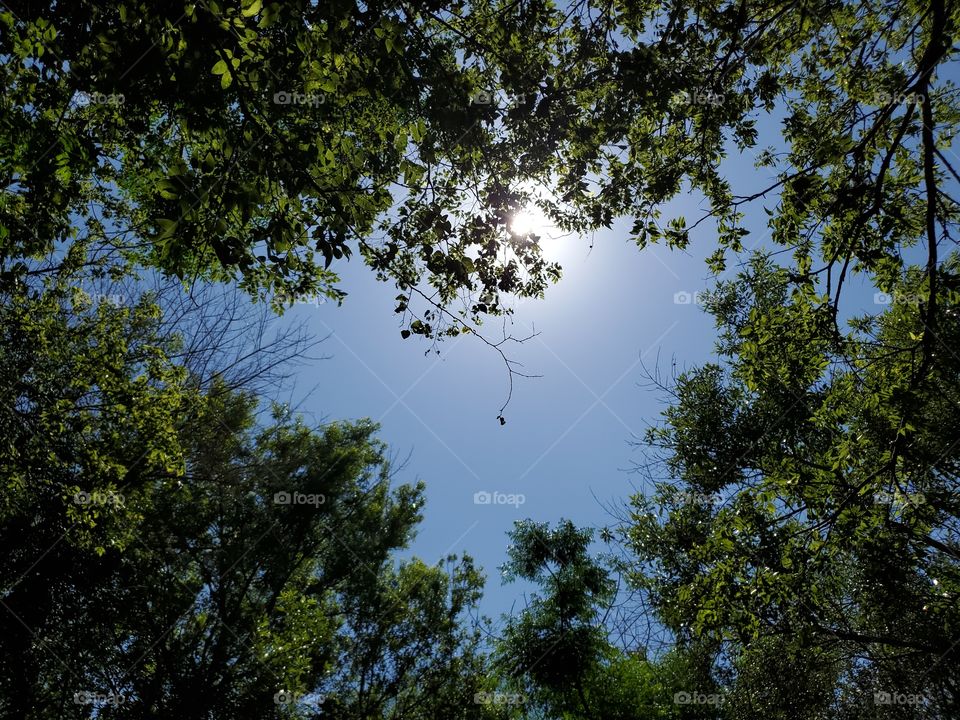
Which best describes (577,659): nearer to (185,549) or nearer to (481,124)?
(185,549)

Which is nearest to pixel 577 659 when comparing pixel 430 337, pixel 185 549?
pixel 185 549

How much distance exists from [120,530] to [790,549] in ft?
36.4

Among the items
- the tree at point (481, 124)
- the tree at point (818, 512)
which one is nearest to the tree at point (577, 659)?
the tree at point (818, 512)

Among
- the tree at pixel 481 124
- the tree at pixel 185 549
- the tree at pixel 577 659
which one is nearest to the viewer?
the tree at pixel 481 124

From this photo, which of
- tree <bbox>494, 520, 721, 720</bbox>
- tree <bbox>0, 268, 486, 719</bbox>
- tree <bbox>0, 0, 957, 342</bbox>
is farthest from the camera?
A: tree <bbox>494, 520, 721, 720</bbox>

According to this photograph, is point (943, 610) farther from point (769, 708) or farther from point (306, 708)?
point (306, 708)

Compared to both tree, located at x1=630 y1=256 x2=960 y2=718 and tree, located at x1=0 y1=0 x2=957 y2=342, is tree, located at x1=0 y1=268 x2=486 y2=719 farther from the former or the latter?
tree, located at x1=630 y1=256 x2=960 y2=718

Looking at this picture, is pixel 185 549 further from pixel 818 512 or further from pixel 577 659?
pixel 818 512

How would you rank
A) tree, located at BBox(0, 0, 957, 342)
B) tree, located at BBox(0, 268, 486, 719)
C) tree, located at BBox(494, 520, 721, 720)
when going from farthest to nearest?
tree, located at BBox(494, 520, 721, 720) → tree, located at BBox(0, 268, 486, 719) → tree, located at BBox(0, 0, 957, 342)

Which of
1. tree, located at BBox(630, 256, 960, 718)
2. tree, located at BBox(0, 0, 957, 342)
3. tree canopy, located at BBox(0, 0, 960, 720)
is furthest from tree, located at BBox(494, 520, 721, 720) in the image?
tree, located at BBox(0, 0, 957, 342)

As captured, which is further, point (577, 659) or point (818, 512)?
point (577, 659)

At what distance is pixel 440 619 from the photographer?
1748cm

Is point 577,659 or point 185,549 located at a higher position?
point 577,659

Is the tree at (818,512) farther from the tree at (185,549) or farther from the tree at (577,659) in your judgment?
the tree at (185,549)
